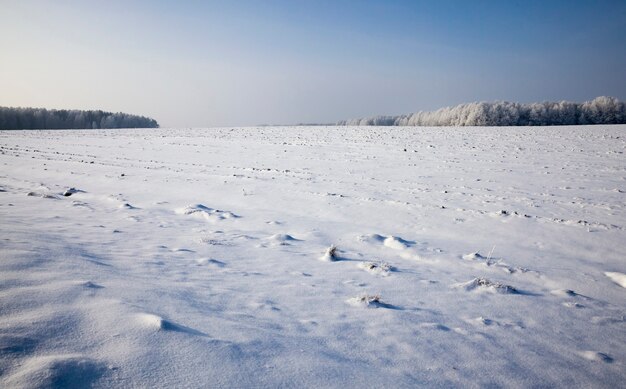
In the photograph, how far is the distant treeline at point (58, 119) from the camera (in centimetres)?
9600

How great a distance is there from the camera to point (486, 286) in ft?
16.1

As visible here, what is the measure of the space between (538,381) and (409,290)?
1949 mm

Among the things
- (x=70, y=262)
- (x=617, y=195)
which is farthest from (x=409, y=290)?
(x=617, y=195)

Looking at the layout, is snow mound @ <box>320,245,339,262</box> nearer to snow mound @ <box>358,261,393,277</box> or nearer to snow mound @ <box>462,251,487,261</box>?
snow mound @ <box>358,261,393,277</box>

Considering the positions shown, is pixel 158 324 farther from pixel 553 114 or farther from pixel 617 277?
pixel 553 114

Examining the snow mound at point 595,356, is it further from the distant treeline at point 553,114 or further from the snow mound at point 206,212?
the distant treeline at point 553,114

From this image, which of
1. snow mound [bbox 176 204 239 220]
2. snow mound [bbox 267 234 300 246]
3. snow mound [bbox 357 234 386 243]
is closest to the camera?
snow mound [bbox 267 234 300 246]

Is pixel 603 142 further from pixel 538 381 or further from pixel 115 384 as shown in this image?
pixel 115 384

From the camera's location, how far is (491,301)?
177 inches

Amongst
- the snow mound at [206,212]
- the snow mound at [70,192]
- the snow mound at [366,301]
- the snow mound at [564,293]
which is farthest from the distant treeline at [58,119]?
the snow mound at [564,293]

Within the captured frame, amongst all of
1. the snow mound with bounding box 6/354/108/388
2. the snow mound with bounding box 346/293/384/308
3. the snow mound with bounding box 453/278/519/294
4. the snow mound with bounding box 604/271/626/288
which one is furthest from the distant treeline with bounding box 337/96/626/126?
the snow mound with bounding box 6/354/108/388

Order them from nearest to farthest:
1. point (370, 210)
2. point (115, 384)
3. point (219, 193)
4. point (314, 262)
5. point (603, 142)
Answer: point (115, 384)
point (314, 262)
point (370, 210)
point (219, 193)
point (603, 142)

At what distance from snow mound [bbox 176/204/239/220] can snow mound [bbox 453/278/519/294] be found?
237 inches

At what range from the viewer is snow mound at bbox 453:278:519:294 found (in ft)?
15.8
